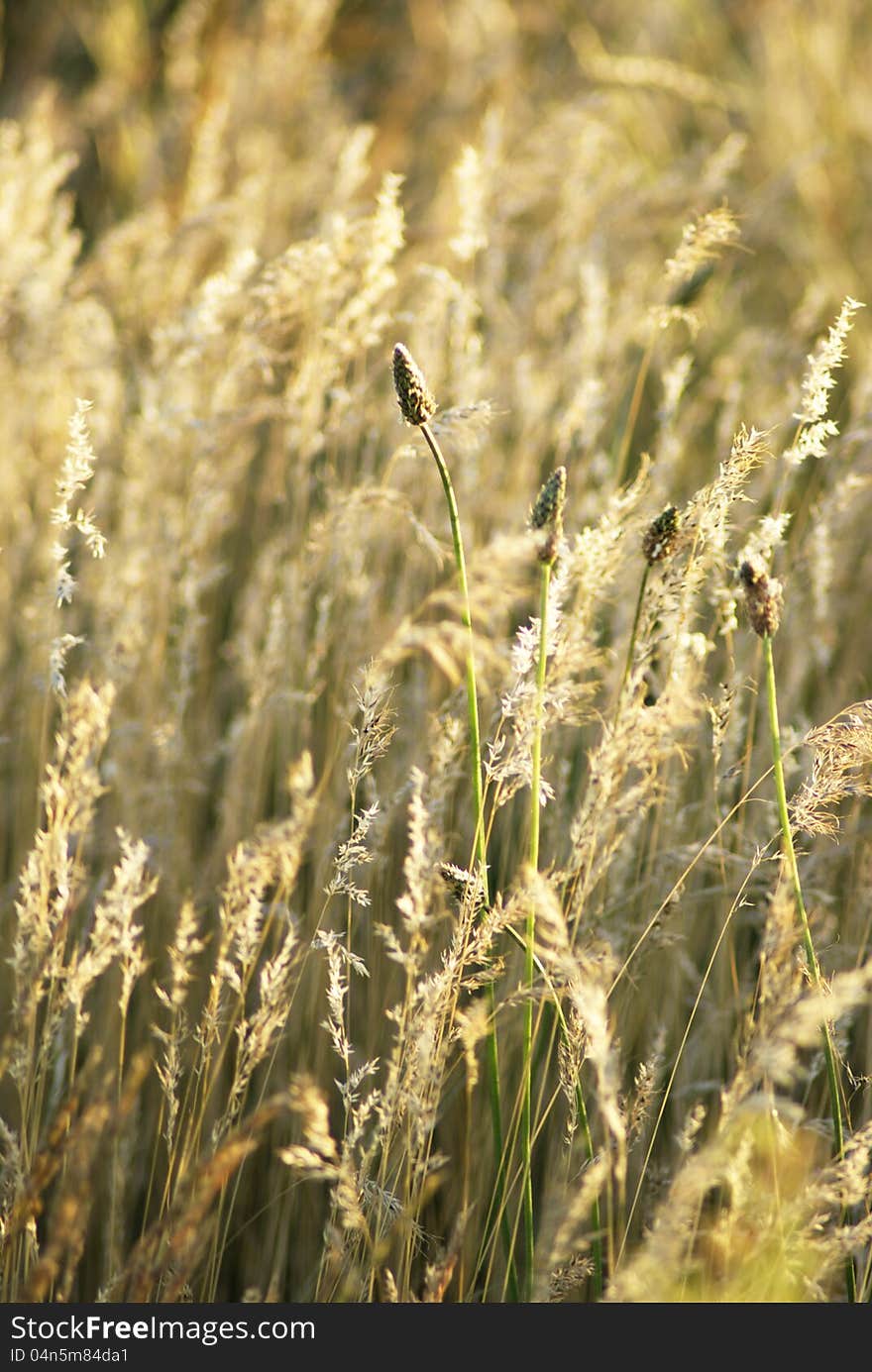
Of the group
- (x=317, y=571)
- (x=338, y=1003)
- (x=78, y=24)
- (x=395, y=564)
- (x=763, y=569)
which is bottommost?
(x=338, y=1003)

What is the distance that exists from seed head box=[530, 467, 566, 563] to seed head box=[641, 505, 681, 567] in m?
0.11

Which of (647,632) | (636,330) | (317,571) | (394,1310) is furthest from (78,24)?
(394,1310)

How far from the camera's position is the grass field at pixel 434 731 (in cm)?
107

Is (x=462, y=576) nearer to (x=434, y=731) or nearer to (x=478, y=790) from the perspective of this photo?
(x=478, y=790)

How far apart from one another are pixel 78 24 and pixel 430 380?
9.71 feet

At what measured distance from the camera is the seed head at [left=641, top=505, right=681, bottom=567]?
1059mm

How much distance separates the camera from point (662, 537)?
1073mm

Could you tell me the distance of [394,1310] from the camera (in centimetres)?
108

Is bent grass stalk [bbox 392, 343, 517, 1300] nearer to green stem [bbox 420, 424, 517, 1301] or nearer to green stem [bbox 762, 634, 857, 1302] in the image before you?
green stem [bbox 420, 424, 517, 1301]

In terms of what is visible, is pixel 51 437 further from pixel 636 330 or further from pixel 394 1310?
pixel 394 1310

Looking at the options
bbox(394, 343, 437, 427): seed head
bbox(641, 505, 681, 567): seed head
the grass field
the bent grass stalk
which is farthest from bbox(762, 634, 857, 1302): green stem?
bbox(394, 343, 437, 427): seed head

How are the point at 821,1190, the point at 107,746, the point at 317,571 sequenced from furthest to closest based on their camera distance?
the point at 107,746 → the point at 317,571 → the point at 821,1190

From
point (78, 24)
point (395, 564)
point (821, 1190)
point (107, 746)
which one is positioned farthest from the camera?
point (78, 24)

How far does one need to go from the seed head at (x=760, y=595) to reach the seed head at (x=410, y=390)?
34 cm
